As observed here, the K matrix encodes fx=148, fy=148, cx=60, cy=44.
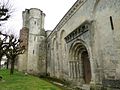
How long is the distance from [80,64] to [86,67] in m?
0.64

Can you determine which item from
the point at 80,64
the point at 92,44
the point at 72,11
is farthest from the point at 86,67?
the point at 72,11

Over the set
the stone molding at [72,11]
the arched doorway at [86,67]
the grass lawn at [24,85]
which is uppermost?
the stone molding at [72,11]

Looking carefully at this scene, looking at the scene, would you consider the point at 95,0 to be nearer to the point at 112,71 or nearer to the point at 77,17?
the point at 77,17

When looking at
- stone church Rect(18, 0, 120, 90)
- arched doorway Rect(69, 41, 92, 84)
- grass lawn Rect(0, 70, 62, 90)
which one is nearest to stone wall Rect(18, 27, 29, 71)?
stone church Rect(18, 0, 120, 90)

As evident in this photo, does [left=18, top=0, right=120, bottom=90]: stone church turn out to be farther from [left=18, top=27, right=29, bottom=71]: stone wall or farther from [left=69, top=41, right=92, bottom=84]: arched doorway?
[left=18, top=27, right=29, bottom=71]: stone wall

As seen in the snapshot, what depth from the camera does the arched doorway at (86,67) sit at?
1333 centimetres

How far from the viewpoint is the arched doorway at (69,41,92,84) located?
43.9ft

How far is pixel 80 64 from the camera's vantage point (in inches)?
543

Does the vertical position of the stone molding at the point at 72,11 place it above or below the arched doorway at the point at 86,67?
above

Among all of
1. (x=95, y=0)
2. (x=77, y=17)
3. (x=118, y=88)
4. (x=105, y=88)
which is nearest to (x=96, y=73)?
(x=105, y=88)

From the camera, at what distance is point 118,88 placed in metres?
8.21

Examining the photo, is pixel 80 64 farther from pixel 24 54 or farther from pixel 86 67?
pixel 24 54


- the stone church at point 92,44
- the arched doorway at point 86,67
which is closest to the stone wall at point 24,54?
the stone church at point 92,44

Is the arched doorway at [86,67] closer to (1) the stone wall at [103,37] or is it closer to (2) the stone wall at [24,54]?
(1) the stone wall at [103,37]
